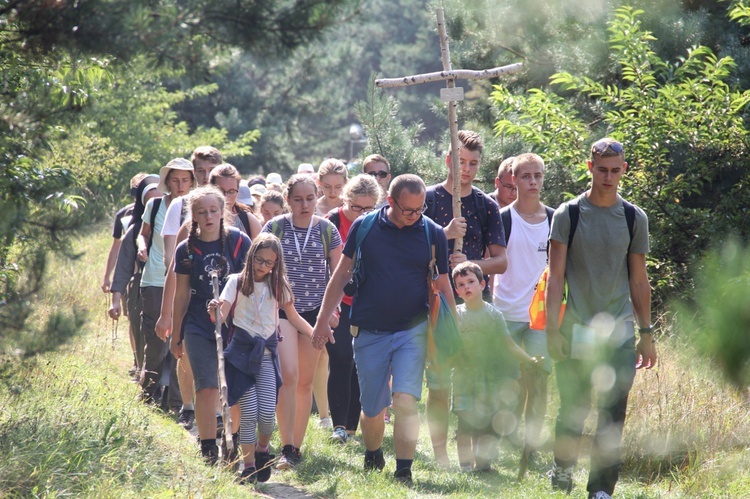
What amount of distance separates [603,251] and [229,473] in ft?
8.78

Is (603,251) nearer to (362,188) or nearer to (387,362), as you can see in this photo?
(387,362)

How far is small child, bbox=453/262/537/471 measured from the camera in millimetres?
6715

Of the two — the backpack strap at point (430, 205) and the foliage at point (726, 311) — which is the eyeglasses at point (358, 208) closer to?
the backpack strap at point (430, 205)

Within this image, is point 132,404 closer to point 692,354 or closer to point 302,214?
point 302,214

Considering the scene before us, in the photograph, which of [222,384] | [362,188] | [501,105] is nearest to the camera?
[222,384]

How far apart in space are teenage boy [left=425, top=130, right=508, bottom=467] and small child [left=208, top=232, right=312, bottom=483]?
3.69ft

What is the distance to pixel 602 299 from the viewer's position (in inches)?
224

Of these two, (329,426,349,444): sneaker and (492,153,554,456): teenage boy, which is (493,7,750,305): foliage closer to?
(492,153,554,456): teenage boy

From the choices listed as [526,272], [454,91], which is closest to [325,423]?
[526,272]

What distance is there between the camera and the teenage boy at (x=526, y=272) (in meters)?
7.14

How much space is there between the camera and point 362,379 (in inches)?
253

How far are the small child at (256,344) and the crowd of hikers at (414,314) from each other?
0.01 metres

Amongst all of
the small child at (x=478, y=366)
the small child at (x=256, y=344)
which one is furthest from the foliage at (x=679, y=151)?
the small child at (x=256, y=344)

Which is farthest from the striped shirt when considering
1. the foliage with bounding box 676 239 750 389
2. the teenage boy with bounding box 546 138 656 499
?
the foliage with bounding box 676 239 750 389
